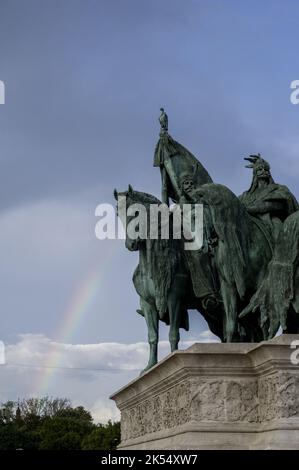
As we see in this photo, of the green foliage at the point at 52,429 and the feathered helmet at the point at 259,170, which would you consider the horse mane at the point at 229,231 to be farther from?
the green foliage at the point at 52,429

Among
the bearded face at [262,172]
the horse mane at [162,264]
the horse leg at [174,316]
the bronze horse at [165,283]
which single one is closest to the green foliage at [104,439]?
the bronze horse at [165,283]

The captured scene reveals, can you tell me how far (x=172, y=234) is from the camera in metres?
14.4

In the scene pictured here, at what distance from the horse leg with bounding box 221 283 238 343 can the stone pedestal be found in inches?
42.1

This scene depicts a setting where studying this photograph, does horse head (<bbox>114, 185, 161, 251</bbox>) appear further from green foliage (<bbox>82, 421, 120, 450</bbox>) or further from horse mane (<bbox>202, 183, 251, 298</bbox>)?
green foliage (<bbox>82, 421, 120, 450</bbox>)

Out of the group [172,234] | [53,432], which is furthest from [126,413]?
[53,432]

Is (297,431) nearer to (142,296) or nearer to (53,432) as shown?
(142,296)

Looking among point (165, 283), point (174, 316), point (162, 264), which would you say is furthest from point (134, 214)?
point (174, 316)

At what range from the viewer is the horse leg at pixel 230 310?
12.3 m

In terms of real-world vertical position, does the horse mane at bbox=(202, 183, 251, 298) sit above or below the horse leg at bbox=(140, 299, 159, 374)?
above

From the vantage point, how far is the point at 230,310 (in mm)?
12391

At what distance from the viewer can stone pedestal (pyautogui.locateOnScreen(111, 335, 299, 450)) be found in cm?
1039

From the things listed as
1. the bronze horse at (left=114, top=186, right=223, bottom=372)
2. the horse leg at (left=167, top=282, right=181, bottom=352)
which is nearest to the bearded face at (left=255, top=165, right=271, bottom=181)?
the bronze horse at (left=114, top=186, right=223, bottom=372)

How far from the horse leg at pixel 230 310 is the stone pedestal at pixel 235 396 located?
42.1 inches

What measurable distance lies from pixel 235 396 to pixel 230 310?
1.62 m
